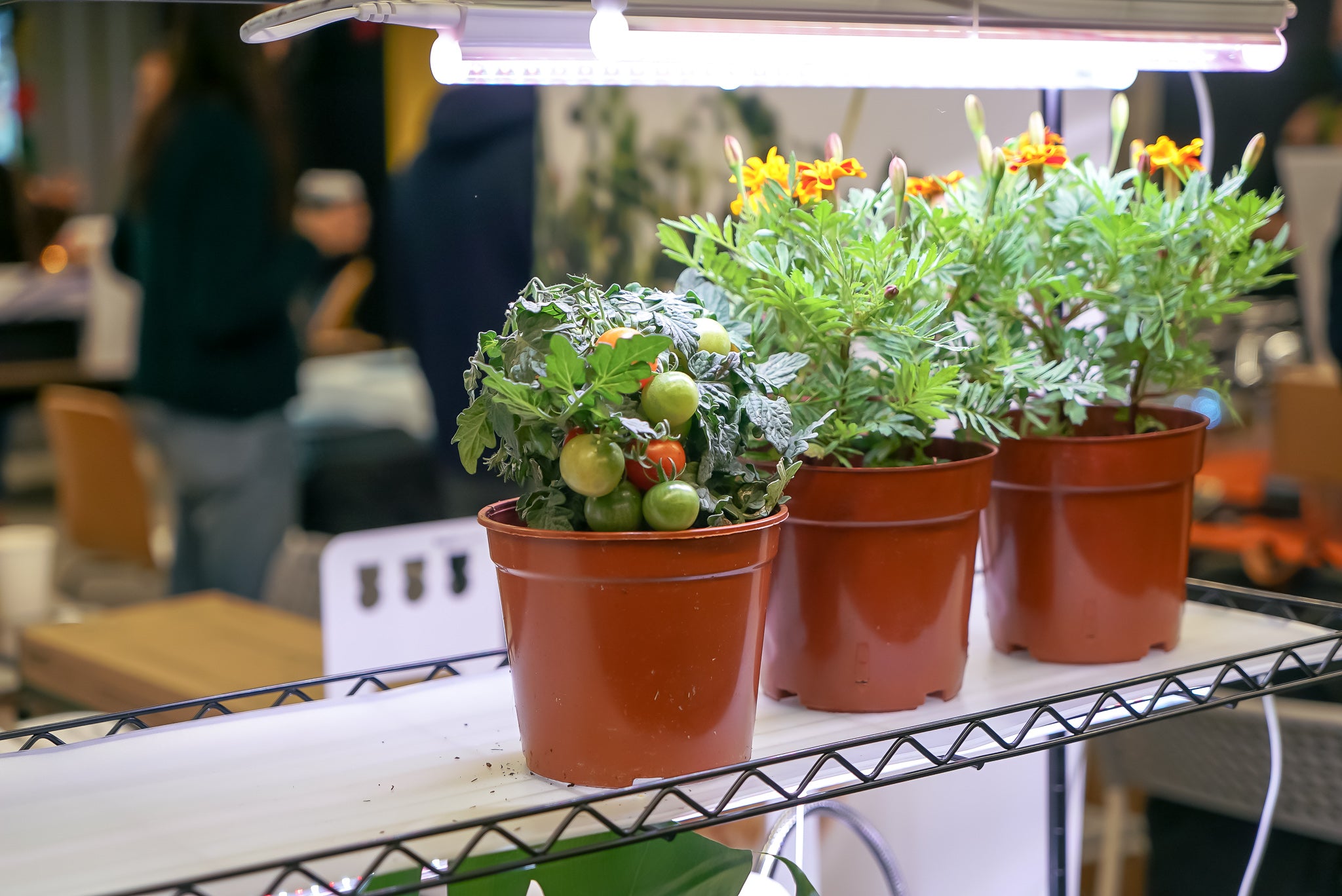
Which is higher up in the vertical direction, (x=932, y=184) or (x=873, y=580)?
(x=932, y=184)

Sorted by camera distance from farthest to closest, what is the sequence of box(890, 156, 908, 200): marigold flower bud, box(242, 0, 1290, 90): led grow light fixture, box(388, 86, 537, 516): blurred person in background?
1. box(388, 86, 537, 516): blurred person in background
2. box(890, 156, 908, 200): marigold flower bud
3. box(242, 0, 1290, 90): led grow light fixture

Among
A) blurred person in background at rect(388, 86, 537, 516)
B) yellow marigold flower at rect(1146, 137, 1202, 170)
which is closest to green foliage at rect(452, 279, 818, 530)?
yellow marigold flower at rect(1146, 137, 1202, 170)

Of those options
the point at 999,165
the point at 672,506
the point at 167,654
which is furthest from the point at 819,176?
the point at 167,654

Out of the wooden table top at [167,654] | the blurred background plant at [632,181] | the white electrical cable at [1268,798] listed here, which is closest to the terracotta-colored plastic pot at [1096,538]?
the white electrical cable at [1268,798]

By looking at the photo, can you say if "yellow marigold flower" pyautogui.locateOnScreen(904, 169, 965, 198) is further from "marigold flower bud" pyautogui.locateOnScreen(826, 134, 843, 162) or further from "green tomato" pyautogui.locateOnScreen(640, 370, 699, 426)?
"green tomato" pyautogui.locateOnScreen(640, 370, 699, 426)

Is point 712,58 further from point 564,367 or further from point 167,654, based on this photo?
point 167,654

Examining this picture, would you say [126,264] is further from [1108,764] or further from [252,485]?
[1108,764]

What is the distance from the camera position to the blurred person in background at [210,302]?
251cm

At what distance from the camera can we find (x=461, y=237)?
269 centimetres

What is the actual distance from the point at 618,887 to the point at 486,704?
0.15 m

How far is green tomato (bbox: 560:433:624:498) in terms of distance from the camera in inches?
25.3

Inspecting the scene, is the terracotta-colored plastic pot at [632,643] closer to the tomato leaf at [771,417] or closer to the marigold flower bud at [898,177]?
the tomato leaf at [771,417]

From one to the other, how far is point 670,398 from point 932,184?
0.35 meters

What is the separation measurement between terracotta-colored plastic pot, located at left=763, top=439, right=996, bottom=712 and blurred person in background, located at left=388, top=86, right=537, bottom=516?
4.62ft
